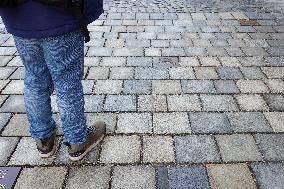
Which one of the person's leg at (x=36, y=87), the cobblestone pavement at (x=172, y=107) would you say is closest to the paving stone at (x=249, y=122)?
the cobblestone pavement at (x=172, y=107)

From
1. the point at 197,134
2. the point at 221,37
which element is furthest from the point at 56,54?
the point at 221,37

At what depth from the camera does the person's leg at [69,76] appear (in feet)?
7.88

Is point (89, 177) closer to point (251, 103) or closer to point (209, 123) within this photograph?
point (209, 123)

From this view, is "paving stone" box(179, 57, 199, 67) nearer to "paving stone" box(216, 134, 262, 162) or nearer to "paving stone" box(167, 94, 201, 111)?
"paving stone" box(167, 94, 201, 111)

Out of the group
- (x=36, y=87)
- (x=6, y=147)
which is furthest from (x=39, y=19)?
(x=6, y=147)

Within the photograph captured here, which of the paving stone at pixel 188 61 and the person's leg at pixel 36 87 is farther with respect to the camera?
the paving stone at pixel 188 61

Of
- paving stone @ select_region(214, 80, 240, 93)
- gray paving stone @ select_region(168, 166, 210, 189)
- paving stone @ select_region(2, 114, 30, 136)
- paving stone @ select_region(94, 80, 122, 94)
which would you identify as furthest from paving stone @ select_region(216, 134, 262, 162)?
paving stone @ select_region(2, 114, 30, 136)

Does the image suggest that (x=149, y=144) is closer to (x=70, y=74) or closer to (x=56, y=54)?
(x=70, y=74)

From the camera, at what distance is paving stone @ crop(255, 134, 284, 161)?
2951 millimetres

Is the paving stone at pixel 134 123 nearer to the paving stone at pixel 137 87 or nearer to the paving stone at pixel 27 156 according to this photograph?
the paving stone at pixel 137 87

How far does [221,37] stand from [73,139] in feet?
11.2

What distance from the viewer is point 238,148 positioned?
120 inches

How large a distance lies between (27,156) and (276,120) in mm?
2412

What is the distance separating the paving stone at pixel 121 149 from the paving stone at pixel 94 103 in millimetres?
527
